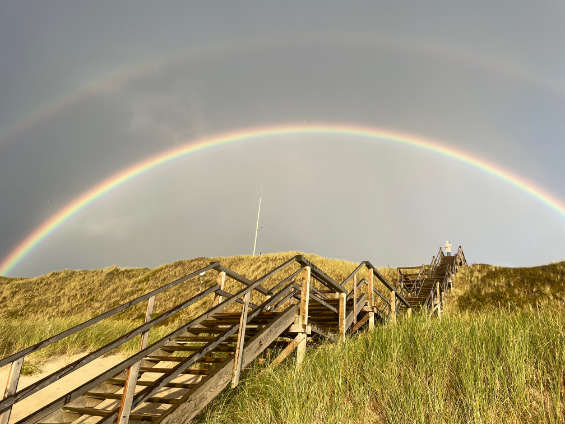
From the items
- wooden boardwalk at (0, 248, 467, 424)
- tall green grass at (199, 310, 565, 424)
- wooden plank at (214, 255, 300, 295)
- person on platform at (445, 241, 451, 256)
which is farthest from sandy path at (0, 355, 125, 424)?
person on platform at (445, 241, 451, 256)

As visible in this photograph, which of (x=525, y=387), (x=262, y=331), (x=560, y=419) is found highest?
(x=262, y=331)

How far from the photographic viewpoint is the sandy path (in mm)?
6789

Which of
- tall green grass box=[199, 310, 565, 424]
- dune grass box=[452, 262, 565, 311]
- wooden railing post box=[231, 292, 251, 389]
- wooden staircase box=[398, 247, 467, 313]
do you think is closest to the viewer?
tall green grass box=[199, 310, 565, 424]

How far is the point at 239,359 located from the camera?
4.67m

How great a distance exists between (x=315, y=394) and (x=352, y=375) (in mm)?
713

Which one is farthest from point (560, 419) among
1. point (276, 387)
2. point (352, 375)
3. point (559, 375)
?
point (276, 387)

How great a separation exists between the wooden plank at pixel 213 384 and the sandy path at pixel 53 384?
4446 millimetres

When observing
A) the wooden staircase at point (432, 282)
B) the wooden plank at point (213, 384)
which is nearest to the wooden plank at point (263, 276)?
the wooden plank at point (213, 384)

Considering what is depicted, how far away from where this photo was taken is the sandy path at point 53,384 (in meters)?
6.79

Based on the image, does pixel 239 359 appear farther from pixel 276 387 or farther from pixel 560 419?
pixel 560 419

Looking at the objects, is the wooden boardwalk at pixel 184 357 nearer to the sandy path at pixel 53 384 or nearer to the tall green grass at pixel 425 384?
the tall green grass at pixel 425 384

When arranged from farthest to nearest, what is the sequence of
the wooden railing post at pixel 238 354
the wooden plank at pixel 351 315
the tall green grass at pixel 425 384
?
the wooden plank at pixel 351 315, the wooden railing post at pixel 238 354, the tall green grass at pixel 425 384

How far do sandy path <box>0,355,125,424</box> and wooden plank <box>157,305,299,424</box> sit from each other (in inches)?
175

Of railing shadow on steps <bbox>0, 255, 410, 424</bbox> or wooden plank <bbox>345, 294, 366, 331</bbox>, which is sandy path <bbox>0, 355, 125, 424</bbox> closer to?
railing shadow on steps <bbox>0, 255, 410, 424</bbox>
